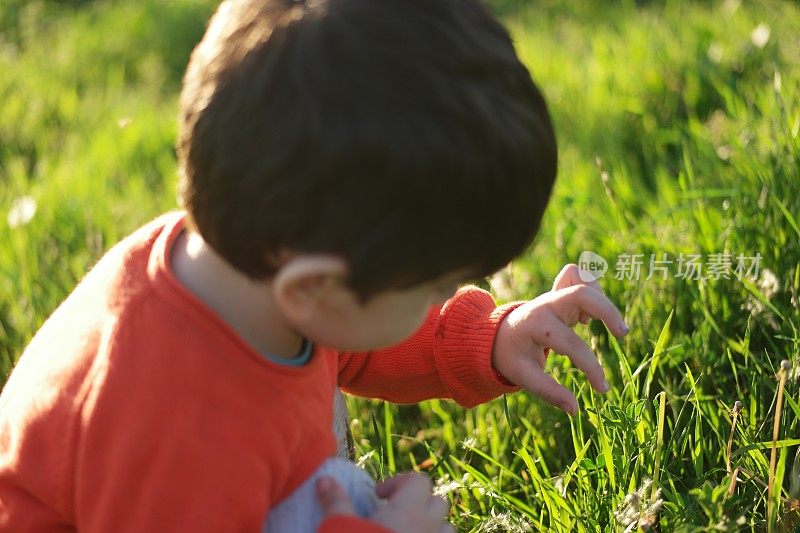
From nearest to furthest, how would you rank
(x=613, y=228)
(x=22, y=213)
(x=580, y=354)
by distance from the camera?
1. (x=580, y=354)
2. (x=613, y=228)
3. (x=22, y=213)

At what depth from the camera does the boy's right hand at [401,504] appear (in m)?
1.33

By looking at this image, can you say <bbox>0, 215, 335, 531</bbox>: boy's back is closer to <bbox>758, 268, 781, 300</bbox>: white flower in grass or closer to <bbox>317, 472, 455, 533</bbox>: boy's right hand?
<bbox>317, 472, 455, 533</bbox>: boy's right hand

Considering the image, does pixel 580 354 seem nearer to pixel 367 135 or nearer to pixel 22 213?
pixel 367 135

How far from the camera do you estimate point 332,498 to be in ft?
4.35

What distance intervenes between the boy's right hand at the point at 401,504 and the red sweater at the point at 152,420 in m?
0.03

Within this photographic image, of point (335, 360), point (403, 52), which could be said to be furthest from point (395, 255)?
point (335, 360)

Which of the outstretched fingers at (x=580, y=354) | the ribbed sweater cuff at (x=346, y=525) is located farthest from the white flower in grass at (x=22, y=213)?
the ribbed sweater cuff at (x=346, y=525)

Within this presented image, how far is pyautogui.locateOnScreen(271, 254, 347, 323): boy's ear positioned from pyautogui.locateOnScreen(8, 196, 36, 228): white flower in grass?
1773mm

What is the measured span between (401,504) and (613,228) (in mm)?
1290

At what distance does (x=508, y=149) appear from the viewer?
1.21 m

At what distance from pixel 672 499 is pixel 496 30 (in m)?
0.78

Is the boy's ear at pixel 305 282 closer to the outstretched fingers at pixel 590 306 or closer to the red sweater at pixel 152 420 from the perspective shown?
the red sweater at pixel 152 420

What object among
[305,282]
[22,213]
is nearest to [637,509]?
[305,282]

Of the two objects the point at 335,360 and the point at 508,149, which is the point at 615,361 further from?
the point at 508,149
